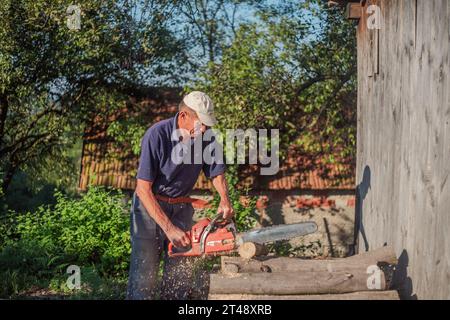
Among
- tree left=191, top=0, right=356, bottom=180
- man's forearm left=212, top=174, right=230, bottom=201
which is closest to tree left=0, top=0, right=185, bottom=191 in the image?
tree left=191, top=0, right=356, bottom=180

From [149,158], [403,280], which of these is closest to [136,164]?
[149,158]

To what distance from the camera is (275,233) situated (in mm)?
5613

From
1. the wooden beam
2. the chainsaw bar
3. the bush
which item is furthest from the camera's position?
the bush

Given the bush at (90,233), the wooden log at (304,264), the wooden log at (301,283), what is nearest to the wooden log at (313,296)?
the wooden log at (301,283)

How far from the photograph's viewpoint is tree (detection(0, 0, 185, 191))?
12289mm

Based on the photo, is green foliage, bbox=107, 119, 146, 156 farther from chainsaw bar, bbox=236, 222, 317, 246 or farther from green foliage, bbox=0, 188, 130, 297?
chainsaw bar, bbox=236, 222, 317, 246

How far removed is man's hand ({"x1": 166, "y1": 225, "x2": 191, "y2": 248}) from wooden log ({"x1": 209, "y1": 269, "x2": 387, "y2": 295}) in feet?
1.70

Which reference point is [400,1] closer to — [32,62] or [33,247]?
[33,247]

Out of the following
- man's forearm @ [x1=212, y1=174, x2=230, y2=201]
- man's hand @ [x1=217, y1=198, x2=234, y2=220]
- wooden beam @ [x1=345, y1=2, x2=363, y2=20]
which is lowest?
man's hand @ [x1=217, y1=198, x2=234, y2=220]

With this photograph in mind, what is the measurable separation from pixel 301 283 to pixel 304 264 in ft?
1.07

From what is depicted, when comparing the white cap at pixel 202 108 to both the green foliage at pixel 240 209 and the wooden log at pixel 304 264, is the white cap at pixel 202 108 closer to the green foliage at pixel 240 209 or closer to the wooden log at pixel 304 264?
A: the wooden log at pixel 304 264

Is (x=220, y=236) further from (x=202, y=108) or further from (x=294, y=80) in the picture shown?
(x=294, y=80)
